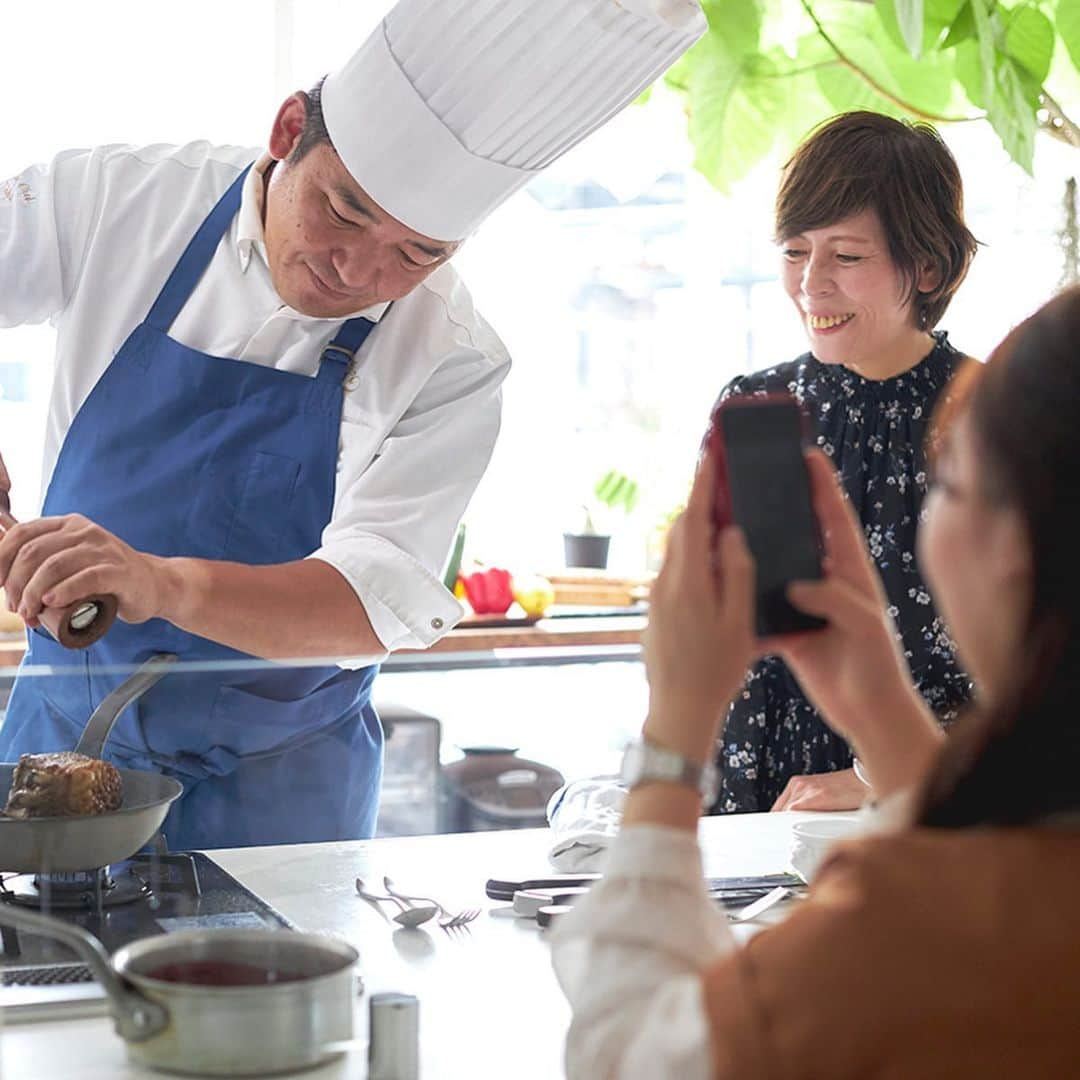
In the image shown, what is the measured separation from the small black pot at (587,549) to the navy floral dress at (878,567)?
169 centimetres

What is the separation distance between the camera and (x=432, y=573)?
1.89m

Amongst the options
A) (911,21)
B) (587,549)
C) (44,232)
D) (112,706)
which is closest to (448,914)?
(112,706)

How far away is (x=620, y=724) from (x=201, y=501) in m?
1.97

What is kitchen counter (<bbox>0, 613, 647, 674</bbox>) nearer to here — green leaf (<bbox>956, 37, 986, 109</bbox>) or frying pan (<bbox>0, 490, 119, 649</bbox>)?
Result: green leaf (<bbox>956, 37, 986, 109</bbox>)

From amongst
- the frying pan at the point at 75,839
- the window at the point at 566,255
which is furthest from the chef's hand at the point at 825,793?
the window at the point at 566,255

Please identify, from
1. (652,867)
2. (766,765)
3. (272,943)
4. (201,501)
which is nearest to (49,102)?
(201,501)

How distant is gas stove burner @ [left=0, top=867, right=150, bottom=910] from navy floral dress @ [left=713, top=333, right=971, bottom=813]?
102 cm

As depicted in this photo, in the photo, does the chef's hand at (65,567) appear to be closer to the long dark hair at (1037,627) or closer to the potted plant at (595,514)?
the long dark hair at (1037,627)

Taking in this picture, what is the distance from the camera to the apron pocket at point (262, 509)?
6.14ft

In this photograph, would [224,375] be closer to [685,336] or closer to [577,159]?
[577,159]

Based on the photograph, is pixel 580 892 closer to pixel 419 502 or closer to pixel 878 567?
pixel 419 502

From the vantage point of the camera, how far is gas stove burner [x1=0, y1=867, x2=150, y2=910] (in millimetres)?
1350

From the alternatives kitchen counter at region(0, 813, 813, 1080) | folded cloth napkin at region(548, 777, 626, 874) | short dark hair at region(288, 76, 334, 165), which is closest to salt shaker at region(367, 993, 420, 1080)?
kitchen counter at region(0, 813, 813, 1080)

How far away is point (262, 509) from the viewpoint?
188 centimetres
